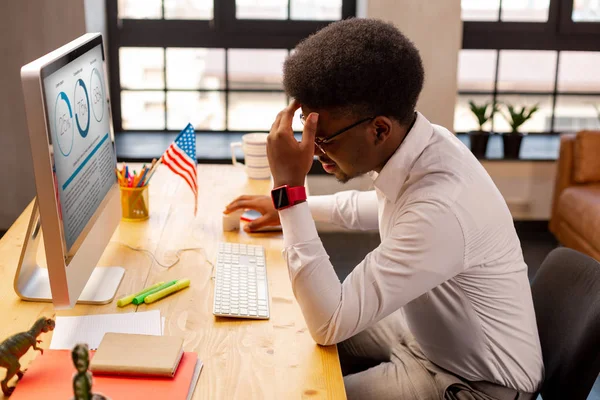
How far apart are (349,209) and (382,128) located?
0.61m

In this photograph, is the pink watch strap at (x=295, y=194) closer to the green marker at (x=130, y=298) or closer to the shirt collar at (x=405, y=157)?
the shirt collar at (x=405, y=157)

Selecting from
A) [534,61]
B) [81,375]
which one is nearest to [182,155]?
[81,375]

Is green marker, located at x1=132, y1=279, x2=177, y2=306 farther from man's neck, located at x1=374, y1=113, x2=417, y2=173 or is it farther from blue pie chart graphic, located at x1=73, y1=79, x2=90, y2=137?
man's neck, located at x1=374, y1=113, x2=417, y2=173

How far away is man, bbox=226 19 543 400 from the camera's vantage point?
1.41m

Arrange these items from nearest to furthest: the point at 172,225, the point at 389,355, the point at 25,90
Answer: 1. the point at 25,90
2. the point at 389,355
3. the point at 172,225

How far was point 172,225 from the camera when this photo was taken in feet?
6.96

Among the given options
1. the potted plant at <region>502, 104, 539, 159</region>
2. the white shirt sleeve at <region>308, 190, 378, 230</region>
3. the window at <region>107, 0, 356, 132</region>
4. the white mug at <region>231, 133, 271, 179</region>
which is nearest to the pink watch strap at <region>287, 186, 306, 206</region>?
the white shirt sleeve at <region>308, 190, 378, 230</region>

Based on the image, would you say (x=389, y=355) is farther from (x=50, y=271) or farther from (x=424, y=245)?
(x=50, y=271)

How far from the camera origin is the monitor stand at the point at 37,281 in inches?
62.7

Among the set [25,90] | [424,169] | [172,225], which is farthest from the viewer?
[172,225]

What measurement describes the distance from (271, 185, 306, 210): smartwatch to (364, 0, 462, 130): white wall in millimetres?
2371

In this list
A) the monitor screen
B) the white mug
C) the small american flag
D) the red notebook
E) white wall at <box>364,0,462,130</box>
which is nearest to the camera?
the red notebook

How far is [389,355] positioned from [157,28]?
271cm

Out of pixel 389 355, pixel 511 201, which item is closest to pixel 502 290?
pixel 389 355
